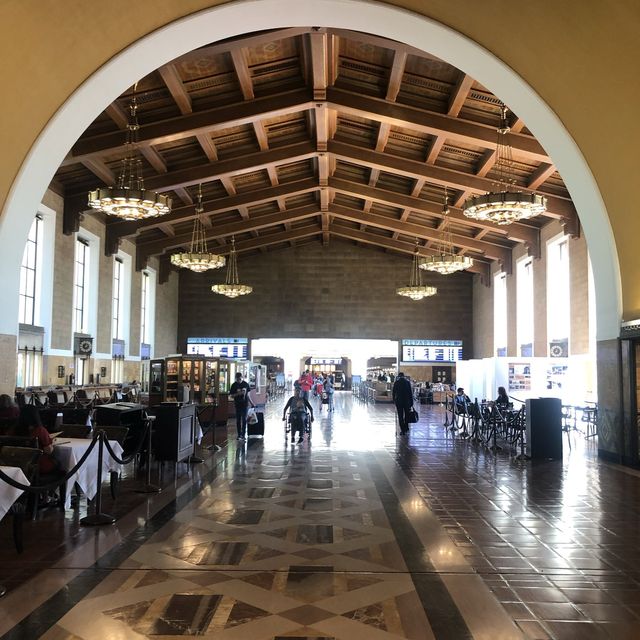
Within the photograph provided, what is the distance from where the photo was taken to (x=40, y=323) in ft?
49.0

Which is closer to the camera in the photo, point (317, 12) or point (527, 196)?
point (317, 12)

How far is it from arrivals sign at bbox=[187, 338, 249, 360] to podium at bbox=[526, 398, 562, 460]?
19128 mm

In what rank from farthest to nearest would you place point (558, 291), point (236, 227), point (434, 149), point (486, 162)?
point (236, 227) < point (558, 291) < point (486, 162) < point (434, 149)

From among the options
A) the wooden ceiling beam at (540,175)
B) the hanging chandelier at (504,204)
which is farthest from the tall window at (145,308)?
the hanging chandelier at (504,204)

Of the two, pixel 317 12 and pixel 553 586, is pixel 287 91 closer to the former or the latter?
pixel 317 12

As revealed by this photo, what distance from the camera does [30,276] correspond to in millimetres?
14727

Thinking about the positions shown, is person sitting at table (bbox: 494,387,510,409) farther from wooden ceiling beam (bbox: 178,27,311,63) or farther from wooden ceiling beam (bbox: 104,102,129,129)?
wooden ceiling beam (bbox: 104,102,129,129)

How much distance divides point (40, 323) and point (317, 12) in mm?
11015

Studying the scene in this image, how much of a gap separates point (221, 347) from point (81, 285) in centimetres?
999

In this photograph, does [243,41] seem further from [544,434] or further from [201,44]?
[544,434]

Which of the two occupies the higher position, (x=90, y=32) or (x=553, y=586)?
(x=90, y=32)

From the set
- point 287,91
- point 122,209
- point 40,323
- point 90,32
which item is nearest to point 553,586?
point 90,32

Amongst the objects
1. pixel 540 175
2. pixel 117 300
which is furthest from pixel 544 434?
pixel 117 300

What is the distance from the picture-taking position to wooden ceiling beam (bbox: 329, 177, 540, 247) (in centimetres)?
1898
